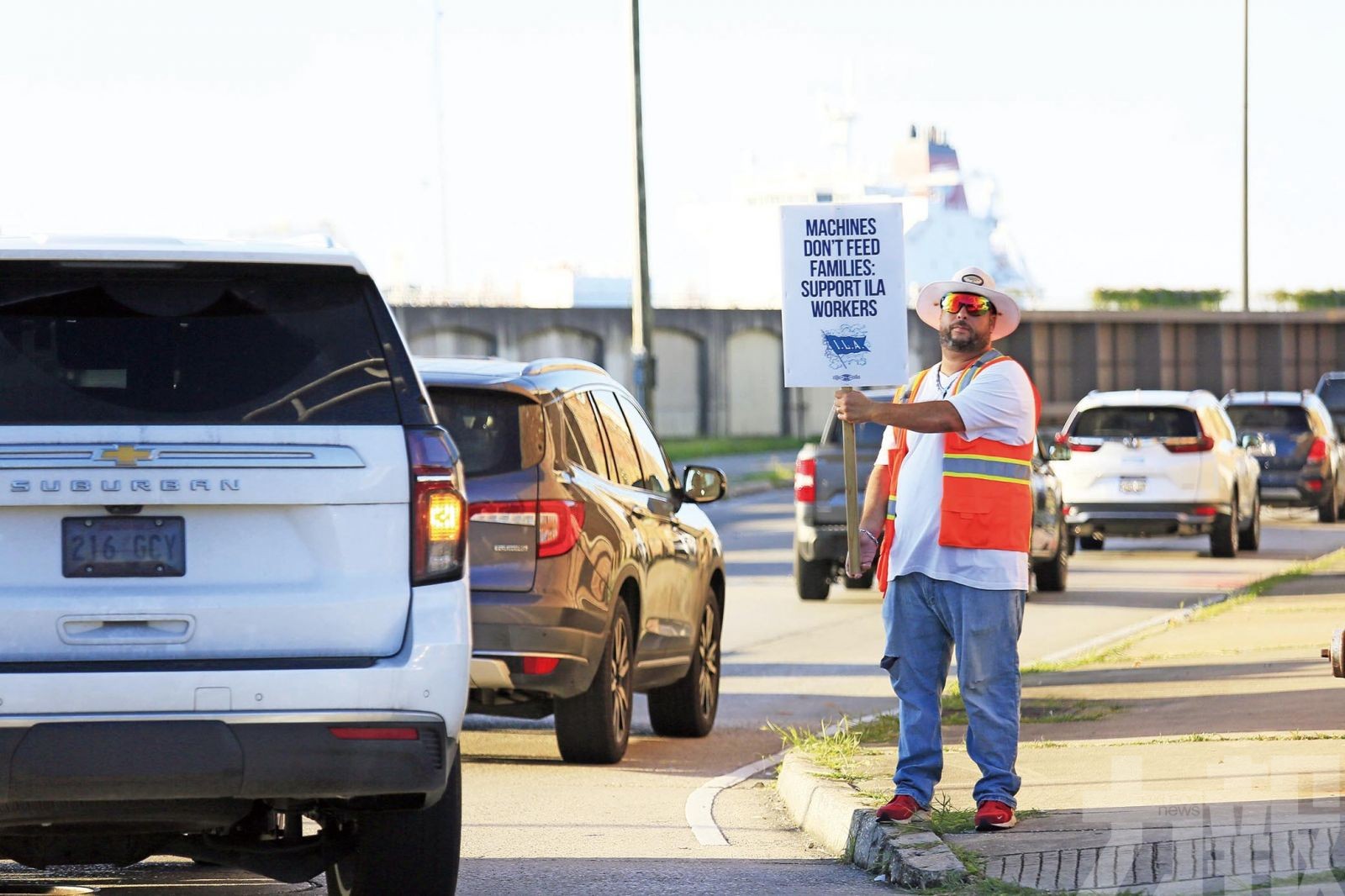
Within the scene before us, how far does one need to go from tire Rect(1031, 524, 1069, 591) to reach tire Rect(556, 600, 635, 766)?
9745 millimetres

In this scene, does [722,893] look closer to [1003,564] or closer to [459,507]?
[1003,564]

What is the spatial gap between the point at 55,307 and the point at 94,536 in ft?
1.94

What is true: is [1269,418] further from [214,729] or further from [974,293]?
[214,729]

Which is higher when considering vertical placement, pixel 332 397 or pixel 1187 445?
pixel 332 397

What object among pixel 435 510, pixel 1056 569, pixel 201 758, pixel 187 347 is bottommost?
pixel 1056 569

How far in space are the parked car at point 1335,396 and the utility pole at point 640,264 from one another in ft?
43.0

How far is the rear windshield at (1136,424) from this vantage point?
73.6 feet

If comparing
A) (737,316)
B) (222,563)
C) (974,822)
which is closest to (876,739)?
(974,822)

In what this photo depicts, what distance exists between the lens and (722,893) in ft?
21.9

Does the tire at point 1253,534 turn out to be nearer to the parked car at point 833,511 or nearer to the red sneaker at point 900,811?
the parked car at point 833,511

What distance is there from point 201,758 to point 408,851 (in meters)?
0.93

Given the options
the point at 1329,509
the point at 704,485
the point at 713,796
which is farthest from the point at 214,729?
the point at 1329,509

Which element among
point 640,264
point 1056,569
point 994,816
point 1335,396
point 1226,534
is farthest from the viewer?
point 1335,396

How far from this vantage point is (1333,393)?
125ft
